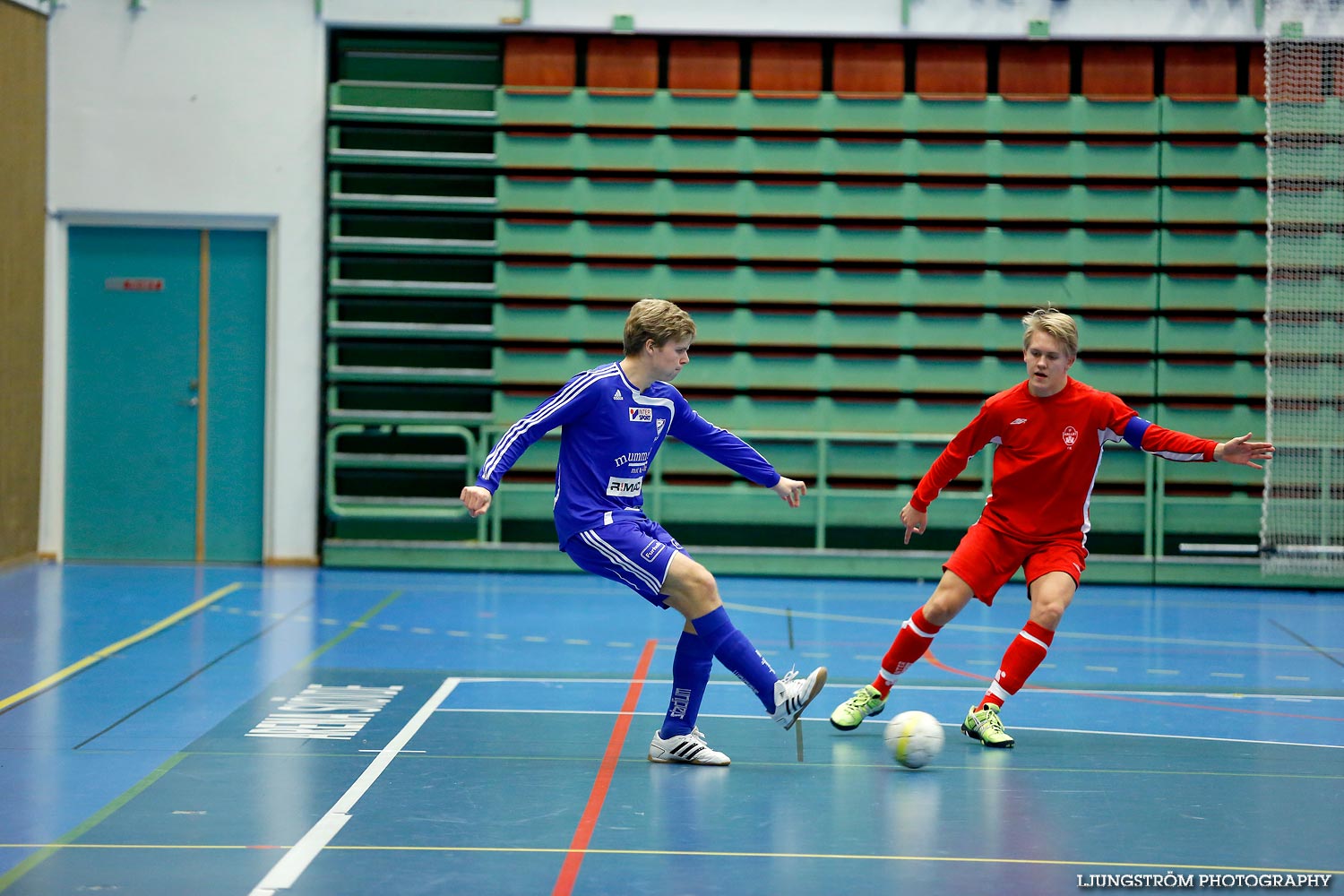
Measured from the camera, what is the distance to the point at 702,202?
1068 cm

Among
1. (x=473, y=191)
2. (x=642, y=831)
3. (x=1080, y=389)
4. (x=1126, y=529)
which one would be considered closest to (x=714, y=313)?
(x=473, y=191)

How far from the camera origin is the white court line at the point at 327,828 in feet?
11.7

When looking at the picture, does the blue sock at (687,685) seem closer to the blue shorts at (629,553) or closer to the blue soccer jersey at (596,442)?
the blue shorts at (629,553)

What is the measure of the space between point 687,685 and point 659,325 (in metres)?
1.34

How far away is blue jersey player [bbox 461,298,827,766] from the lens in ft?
15.7

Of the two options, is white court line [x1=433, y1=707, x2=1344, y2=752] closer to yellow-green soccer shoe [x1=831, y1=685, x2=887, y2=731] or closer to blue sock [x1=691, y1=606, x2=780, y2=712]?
yellow-green soccer shoe [x1=831, y1=685, x2=887, y2=731]

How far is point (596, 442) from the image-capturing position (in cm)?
488

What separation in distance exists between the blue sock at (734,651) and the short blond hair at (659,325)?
1011 millimetres

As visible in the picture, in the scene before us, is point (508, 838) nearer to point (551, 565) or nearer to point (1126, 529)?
point (551, 565)

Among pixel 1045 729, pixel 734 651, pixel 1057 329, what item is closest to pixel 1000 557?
pixel 1045 729

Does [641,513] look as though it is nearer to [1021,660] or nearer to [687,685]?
[687,685]

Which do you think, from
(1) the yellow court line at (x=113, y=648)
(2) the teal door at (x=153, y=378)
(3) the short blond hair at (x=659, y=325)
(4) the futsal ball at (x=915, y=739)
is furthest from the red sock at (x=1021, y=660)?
(2) the teal door at (x=153, y=378)

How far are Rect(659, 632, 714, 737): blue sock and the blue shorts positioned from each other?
0.21 meters

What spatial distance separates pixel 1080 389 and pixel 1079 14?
20.2 feet
